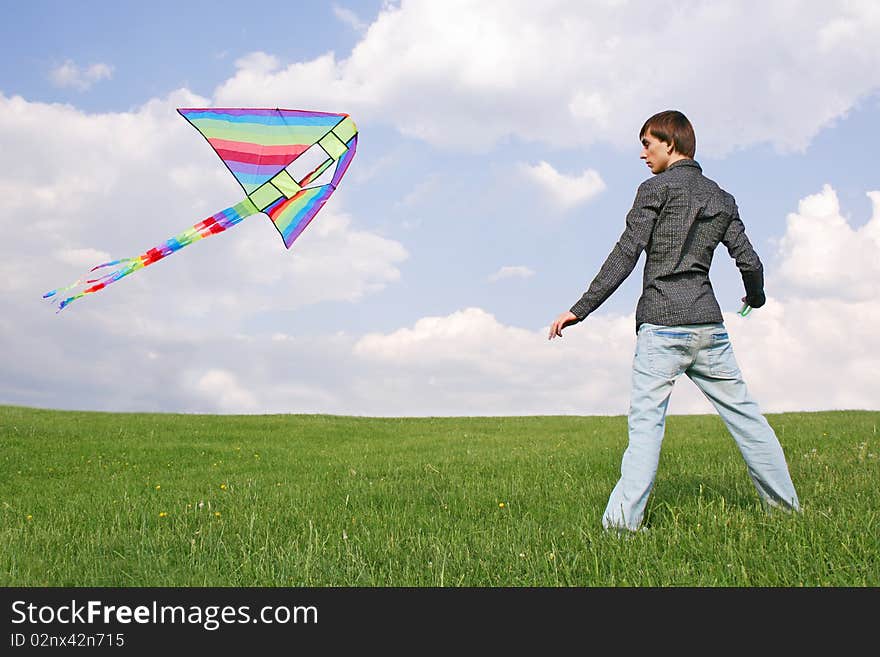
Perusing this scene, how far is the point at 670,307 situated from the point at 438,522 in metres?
2.48

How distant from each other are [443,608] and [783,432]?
38.2 ft

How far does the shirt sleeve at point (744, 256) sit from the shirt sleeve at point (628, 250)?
65 cm

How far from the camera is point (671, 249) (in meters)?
5.11

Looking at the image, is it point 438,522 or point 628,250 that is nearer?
point 628,250

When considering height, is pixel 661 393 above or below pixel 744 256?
below

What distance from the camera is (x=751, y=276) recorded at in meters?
5.59

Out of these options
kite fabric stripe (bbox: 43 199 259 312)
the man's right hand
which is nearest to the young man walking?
the man's right hand

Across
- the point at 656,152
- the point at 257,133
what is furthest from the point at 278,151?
the point at 656,152

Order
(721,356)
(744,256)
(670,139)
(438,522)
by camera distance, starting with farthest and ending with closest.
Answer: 1. (438,522)
2. (744,256)
3. (670,139)
4. (721,356)

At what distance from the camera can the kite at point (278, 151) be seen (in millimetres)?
7422

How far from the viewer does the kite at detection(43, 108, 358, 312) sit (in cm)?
742

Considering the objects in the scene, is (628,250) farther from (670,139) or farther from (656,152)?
(670,139)

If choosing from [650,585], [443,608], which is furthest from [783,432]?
[443,608]

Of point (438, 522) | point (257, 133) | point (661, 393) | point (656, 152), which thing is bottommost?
point (438, 522)
